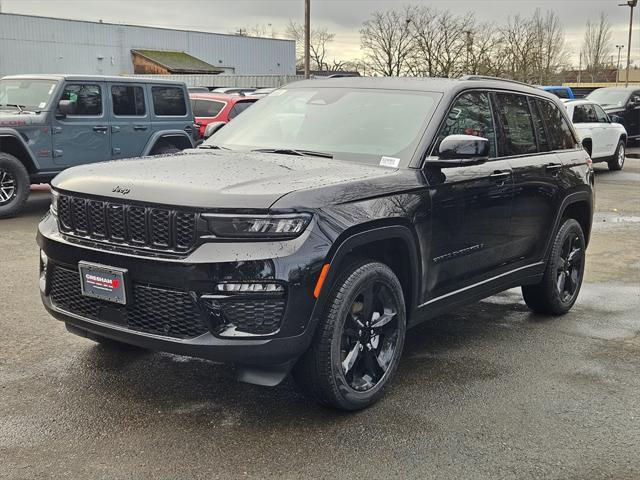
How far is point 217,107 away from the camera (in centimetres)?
1473

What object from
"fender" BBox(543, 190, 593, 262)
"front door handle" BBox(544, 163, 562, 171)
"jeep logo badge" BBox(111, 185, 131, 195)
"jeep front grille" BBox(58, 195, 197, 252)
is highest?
"jeep logo badge" BBox(111, 185, 131, 195)

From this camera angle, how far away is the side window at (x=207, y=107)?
1470 centimetres

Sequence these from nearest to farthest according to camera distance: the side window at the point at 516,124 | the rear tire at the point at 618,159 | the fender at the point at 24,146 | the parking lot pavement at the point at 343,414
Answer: the parking lot pavement at the point at 343,414 → the side window at the point at 516,124 → the fender at the point at 24,146 → the rear tire at the point at 618,159

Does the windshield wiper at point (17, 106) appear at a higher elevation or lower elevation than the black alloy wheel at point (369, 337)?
higher

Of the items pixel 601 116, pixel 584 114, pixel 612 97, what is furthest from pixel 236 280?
pixel 612 97

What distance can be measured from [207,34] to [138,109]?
175ft

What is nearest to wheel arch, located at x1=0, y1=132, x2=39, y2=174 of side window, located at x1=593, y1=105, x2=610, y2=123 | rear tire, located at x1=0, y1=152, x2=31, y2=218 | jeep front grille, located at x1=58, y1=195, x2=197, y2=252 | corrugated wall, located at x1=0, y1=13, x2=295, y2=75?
rear tire, located at x1=0, y1=152, x2=31, y2=218

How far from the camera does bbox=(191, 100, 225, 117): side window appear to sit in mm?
14703

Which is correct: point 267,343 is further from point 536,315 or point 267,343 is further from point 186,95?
point 186,95

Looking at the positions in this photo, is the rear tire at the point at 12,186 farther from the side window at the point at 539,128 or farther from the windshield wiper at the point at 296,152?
the side window at the point at 539,128

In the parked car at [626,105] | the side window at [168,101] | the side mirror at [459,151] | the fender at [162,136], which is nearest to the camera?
the side mirror at [459,151]

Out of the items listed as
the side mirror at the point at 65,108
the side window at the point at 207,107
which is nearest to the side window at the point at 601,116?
the side window at the point at 207,107

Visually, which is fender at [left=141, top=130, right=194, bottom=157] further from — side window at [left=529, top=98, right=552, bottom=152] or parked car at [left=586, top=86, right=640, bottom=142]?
parked car at [left=586, top=86, right=640, bottom=142]

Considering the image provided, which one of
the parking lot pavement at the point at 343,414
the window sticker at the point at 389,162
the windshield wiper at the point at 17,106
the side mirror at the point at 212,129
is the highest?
the windshield wiper at the point at 17,106
